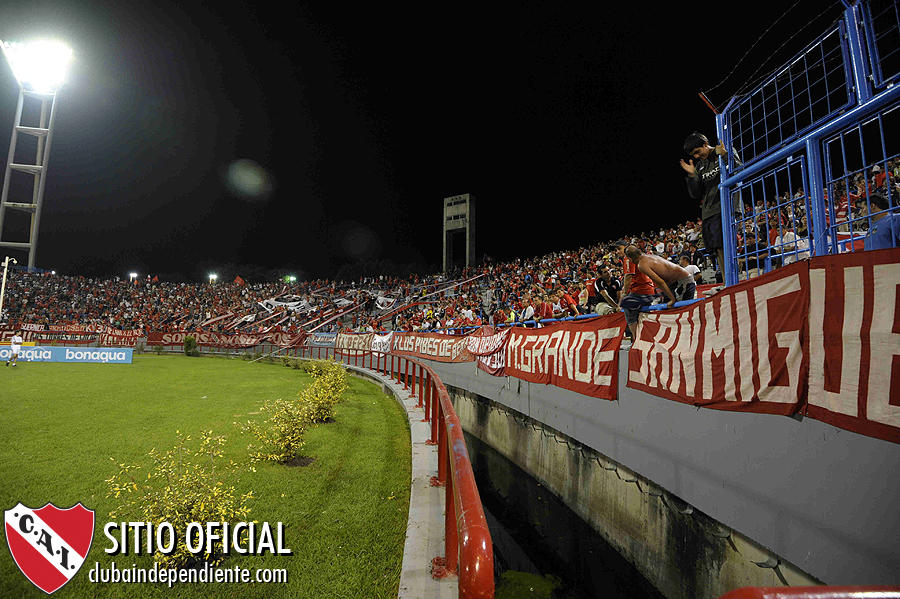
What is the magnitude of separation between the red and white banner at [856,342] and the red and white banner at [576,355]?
3017 mm

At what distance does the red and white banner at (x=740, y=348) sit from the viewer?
10.0 feet

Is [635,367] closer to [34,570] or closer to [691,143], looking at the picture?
[691,143]

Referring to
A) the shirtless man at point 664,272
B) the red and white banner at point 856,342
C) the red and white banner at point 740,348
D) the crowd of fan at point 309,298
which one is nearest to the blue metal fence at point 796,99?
the shirtless man at point 664,272

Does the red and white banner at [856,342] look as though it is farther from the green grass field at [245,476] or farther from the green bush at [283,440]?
the green bush at [283,440]

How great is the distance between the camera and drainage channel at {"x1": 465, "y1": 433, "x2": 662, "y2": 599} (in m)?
5.79

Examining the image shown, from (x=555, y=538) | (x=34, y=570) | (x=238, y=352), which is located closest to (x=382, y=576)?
(x=34, y=570)

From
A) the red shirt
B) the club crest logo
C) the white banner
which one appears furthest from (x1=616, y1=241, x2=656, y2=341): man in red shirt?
the white banner

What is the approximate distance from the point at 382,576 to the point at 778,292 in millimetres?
3620

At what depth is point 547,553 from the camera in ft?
22.5

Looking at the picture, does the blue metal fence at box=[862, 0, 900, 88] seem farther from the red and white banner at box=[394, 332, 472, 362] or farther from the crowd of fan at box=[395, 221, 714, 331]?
the red and white banner at box=[394, 332, 472, 362]

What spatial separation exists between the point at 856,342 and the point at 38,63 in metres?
33.3

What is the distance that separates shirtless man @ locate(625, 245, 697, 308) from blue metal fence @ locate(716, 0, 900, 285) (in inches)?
35.7

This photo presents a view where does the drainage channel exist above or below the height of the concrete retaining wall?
below

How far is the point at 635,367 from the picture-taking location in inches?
214
